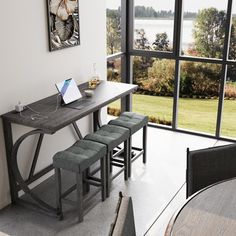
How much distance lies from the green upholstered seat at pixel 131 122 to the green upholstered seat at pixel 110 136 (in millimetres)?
100

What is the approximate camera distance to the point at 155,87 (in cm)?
511

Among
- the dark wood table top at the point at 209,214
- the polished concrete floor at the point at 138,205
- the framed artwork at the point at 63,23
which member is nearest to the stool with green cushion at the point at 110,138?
the polished concrete floor at the point at 138,205

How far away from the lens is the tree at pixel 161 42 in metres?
4.89

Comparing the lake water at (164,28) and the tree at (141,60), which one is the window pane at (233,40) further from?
the tree at (141,60)

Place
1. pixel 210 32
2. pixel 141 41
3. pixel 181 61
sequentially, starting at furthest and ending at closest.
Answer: pixel 141 41, pixel 181 61, pixel 210 32

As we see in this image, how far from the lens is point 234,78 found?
460 cm

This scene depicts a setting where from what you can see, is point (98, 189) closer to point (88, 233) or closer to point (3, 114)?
point (88, 233)

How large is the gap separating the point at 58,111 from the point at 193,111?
224 cm

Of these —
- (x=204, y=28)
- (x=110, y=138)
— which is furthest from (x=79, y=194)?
(x=204, y=28)

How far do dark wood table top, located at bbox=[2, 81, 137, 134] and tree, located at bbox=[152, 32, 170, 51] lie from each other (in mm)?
1090

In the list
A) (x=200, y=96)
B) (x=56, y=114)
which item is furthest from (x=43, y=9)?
(x=200, y=96)

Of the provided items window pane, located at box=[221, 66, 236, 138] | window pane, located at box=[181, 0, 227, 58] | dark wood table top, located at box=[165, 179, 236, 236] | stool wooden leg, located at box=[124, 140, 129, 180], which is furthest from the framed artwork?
dark wood table top, located at box=[165, 179, 236, 236]

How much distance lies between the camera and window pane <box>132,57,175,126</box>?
501 centimetres

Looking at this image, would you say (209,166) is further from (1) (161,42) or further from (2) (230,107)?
(1) (161,42)
